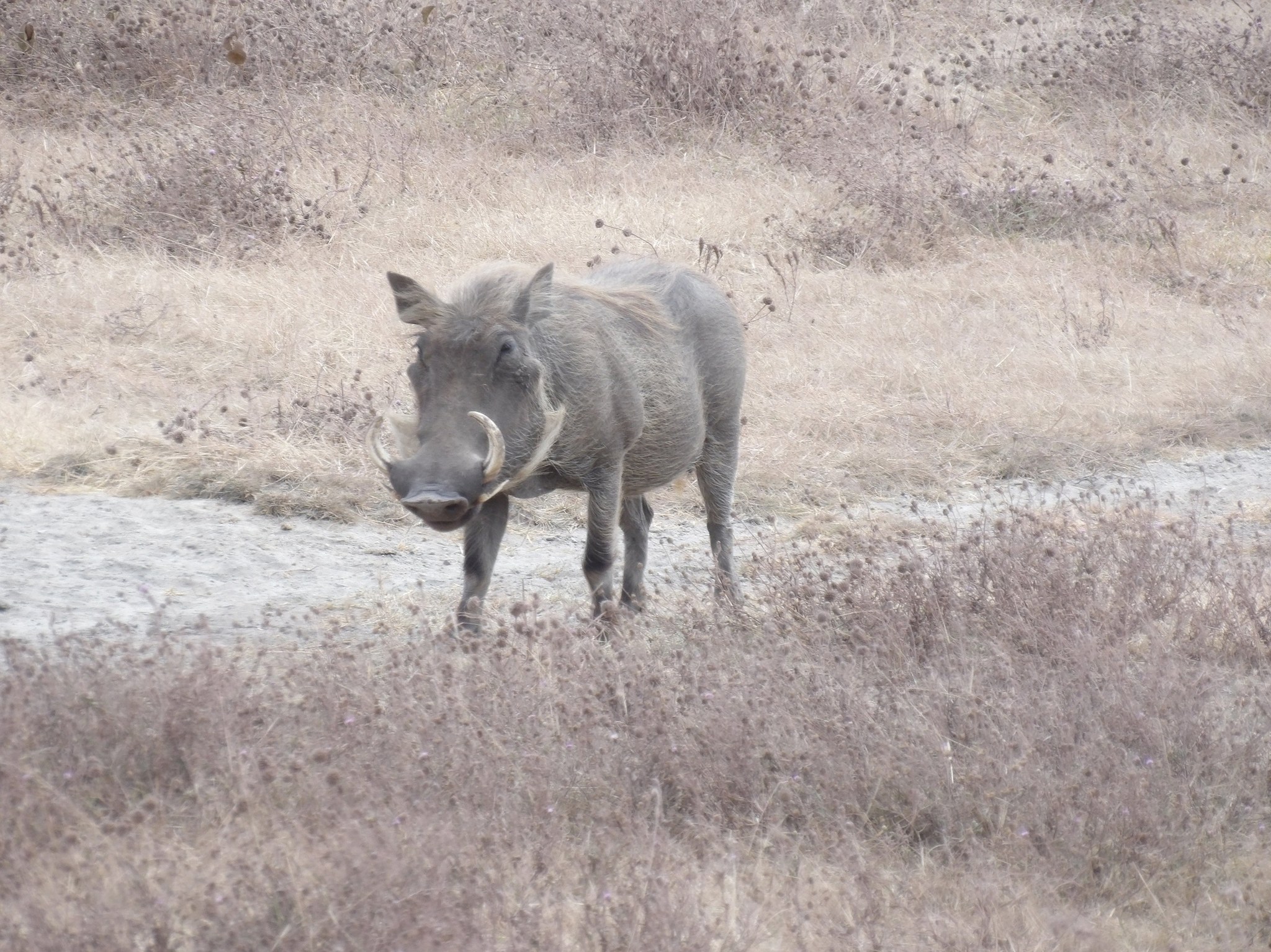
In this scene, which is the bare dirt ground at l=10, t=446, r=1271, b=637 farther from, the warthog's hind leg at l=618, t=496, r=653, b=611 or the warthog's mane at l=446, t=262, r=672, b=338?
the warthog's mane at l=446, t=262, r=672, b=338

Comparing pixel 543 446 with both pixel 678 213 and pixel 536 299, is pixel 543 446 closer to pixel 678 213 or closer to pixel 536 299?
Answer: pixel 536 299

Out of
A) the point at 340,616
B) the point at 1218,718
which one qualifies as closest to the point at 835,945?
the point at 1218,718

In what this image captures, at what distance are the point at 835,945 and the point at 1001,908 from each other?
345mm

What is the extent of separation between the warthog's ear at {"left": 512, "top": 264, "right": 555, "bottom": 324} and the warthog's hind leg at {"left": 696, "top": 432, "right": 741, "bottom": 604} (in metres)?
1.15

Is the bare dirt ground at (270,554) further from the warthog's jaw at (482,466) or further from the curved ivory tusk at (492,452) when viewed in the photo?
the curved ivory tusk at (492,452)

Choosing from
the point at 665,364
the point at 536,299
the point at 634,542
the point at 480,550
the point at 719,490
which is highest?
the point at 536,299

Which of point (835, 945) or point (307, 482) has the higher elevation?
point (835, 945)

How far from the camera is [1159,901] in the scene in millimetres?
2883

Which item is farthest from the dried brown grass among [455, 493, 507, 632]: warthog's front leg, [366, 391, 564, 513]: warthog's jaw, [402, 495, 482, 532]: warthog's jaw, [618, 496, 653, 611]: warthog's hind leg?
[402, 495, 482, 532]: warthog's jaw

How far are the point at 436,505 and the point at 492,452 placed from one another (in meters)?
0.23

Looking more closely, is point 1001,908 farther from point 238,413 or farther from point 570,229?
point 570,229

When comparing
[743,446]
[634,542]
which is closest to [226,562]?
[634,542]

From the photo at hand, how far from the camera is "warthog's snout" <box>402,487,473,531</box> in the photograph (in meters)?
3.53

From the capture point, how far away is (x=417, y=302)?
396cm
